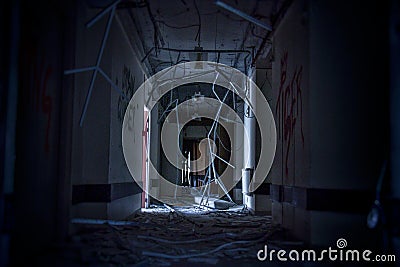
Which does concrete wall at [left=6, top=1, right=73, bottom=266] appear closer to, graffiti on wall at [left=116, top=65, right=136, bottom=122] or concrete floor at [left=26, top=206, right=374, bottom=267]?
concrete floor at [left=26, top=206, right=374, bottom=267]

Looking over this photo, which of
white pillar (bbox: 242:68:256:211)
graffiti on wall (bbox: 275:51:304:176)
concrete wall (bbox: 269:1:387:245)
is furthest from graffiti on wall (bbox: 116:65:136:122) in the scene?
concrete wall (bbox: 269:1:387:245)

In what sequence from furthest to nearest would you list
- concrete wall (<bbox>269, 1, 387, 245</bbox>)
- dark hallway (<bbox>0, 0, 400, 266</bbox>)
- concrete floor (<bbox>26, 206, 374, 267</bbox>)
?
concrete wall (<bbox>269, 1, 387, 245</bbox>)
concrete floor (<bbox>26, 206, 374, 267</bbox>)
dark hallway (<bbox>0, 0, 400, 266</bbox>)

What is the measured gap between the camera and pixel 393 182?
3258 mm

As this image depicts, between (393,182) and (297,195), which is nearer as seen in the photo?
(393,182)

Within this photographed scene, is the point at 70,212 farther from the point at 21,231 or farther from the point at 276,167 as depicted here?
the point at 276,167

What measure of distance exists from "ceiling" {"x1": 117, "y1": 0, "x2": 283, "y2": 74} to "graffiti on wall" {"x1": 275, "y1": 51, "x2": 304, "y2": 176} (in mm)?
958

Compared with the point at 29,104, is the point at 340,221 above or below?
below

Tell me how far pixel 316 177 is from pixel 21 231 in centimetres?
270

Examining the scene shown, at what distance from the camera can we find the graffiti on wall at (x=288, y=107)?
4.77m

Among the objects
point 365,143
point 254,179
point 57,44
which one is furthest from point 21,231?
point 254,179

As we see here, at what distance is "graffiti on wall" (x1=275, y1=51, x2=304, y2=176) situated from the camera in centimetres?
477

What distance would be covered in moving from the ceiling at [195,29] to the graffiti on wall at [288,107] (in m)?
0.96

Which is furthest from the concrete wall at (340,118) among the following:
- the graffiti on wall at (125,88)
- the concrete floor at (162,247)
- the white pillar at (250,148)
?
the white pillar at (250,148)

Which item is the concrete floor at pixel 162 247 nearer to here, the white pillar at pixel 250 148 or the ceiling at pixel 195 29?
the ceiling at pixel 195 29
